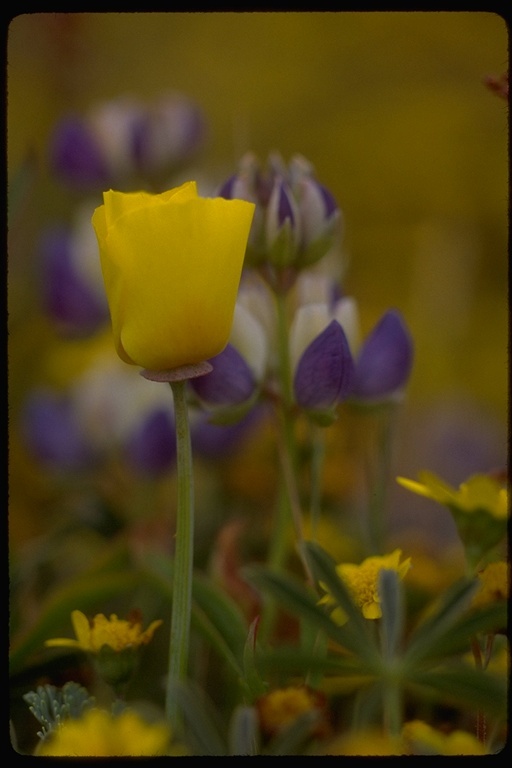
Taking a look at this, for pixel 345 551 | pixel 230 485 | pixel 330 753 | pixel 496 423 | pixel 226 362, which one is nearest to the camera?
pixel 330 753

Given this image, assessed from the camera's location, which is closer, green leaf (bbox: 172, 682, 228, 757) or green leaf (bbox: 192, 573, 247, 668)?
green leaf (bbox: 172, 682, 228, 757)

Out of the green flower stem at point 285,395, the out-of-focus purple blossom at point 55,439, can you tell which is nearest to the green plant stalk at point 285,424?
the green flower stem at point 285,395

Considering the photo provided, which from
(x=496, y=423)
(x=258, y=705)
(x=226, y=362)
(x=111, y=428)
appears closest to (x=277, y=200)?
(x=226, y=362)

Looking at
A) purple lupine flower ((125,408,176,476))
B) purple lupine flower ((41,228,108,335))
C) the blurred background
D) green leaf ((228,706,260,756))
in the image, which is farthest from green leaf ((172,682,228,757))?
the blurred background

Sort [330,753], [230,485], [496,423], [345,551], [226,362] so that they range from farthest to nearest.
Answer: [496,423], [230,485], [345,551], [226,362], [330,753]

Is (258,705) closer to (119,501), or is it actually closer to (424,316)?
(119,501)

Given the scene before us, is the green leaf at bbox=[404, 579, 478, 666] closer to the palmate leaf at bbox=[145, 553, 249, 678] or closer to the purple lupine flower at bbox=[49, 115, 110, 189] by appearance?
the palmate leaf at bbox=[145, 553, 249, 678]
